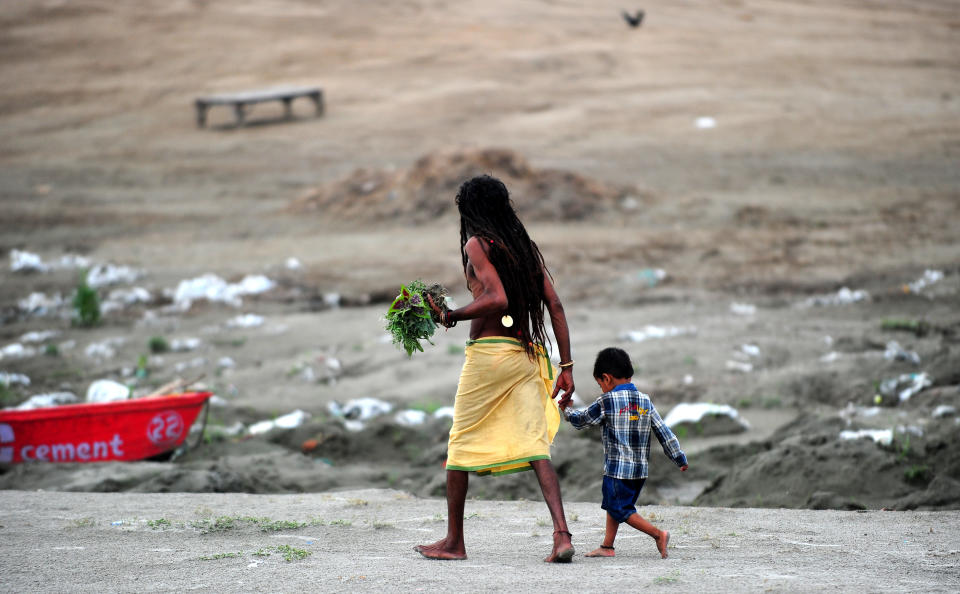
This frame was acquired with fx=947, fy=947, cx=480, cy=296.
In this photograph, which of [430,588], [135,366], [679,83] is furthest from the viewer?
[679,83]

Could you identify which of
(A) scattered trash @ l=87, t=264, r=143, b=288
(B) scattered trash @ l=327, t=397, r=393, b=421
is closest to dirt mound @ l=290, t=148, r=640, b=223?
(A) scattered trash @ l=87, t=264, r=143, b=288

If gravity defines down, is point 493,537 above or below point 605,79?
below

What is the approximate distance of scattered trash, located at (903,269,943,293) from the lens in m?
11.3

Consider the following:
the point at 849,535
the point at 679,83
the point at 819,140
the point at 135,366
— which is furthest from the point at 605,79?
the point at 849,535

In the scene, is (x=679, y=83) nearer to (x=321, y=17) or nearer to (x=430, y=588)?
(x=321, y=17)

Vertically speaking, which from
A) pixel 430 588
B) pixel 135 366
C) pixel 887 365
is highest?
pixel 430 588

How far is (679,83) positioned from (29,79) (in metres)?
18.5

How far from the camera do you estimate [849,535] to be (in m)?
4.49

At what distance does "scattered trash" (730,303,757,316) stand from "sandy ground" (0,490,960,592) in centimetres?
623

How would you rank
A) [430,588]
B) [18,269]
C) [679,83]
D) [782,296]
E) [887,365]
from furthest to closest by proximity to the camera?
[679,83]
[18,269]
[782,296]
[887,365]
[430,588]

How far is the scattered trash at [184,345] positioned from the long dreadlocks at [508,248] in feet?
24.7

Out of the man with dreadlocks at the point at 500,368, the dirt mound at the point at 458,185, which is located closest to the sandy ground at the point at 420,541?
the man with dreadlocks at the point at 500,368

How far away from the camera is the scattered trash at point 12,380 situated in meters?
9.62

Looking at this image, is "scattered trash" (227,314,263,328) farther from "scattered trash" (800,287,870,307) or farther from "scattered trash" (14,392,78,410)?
"scattered trash" (800,287,870,307)
